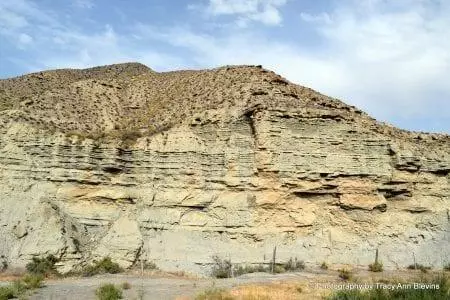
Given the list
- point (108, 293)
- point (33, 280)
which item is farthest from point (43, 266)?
point (108, 293)

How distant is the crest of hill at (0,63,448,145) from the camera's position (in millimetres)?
30453

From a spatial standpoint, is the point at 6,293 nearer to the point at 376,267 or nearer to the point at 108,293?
the point at 108,293

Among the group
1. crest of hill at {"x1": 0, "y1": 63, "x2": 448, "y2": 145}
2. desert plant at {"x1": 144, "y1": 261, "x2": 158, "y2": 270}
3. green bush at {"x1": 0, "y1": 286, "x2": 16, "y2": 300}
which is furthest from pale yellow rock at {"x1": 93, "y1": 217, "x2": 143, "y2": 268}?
green bush at {"x1": 0, "y1": 286, "x2": 16, "y2": 300}

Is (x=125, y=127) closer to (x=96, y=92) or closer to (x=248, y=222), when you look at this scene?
(x=96, y=92)

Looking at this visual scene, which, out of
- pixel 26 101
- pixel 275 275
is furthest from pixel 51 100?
pixel 275 275

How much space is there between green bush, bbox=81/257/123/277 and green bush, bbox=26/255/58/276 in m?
1.38

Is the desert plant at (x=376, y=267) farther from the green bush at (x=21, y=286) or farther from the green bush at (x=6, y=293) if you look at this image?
the green bush at (x=6, y=293)

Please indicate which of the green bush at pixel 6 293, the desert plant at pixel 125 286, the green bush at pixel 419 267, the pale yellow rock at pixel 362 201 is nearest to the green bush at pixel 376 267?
the green bush at pixel 419 267

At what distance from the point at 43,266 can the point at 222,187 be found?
374 inches

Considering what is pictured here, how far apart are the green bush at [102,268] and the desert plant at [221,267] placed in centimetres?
450

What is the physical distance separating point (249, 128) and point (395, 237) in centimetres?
967

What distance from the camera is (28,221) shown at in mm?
26031

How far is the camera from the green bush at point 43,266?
2422 cm

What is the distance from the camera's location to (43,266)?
24391mm
